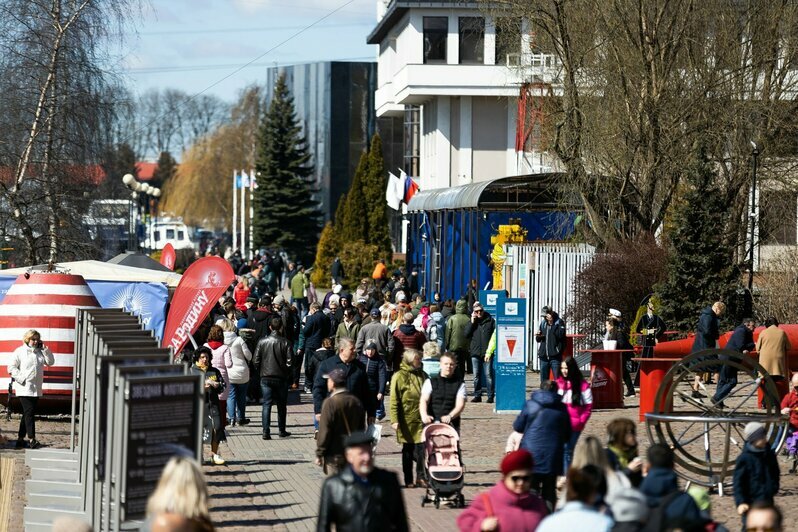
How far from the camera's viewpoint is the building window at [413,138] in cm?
6756

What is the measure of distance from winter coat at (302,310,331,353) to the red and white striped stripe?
5340 mm

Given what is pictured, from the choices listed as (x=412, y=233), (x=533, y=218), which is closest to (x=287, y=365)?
(x=533, y=218)

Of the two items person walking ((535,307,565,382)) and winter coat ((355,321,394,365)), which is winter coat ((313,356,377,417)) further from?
person walking ((535,307,565,382))

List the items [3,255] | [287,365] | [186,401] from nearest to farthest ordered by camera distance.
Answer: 1. [186,401]
2. [287,365]
3. [3,255]

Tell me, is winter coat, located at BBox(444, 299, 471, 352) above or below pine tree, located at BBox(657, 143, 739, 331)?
below

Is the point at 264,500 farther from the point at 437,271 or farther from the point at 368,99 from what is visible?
the point at 368,99

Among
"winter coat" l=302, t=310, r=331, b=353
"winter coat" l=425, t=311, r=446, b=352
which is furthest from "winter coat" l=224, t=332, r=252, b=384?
"winter coat" l=425, t=311, r=446, b=352

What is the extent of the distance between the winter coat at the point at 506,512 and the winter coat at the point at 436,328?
1783cm

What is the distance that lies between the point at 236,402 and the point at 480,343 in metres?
5.26

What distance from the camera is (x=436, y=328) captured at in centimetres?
2661

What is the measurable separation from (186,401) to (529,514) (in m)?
2.92

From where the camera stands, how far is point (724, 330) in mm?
27234

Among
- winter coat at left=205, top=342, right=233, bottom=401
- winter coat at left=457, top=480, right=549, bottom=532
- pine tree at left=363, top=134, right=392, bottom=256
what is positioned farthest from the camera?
pine tree at left=363, top=134, right=392, bottom=256

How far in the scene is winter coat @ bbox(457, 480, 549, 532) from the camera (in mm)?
8398
